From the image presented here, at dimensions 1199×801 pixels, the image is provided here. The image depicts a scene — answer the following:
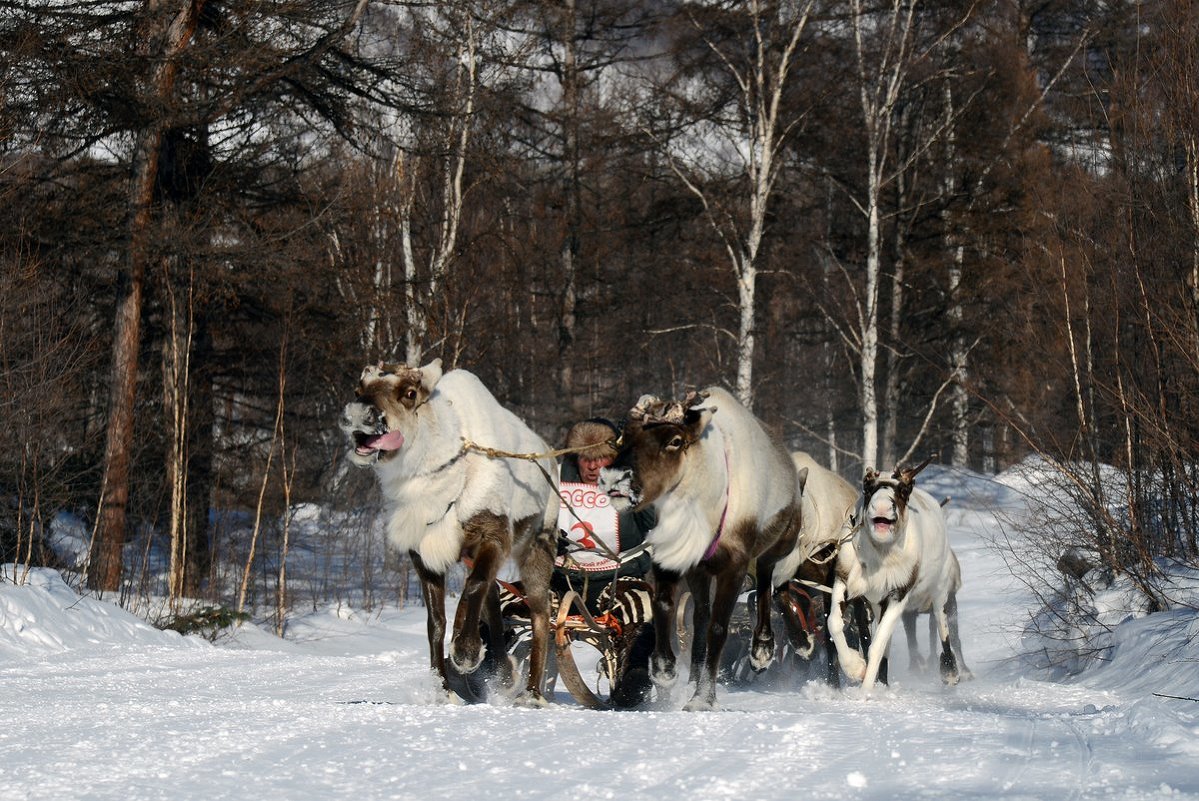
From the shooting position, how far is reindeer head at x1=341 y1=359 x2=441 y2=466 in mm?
6723

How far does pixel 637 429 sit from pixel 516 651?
1.71m

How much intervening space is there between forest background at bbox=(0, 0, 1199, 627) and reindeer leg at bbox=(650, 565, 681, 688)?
4421 mm

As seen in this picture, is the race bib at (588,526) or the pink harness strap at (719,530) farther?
the race bib at (588,526)

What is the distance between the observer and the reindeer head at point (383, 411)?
6723mm

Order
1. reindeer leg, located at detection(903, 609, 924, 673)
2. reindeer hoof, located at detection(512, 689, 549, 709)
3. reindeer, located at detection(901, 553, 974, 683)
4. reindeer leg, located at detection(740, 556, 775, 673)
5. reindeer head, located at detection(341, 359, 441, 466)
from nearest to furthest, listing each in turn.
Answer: reindeer head, located at detection(341, 359, 441, 466), reindeer hoof, located at detection(512, 689, 549, 709), reindeer leg, located at detection(740, 556, 775, 673), reindeer, located at detection(901, 553, 974, 683), reindeer leg, located at detection(903, 609, 924, 673)

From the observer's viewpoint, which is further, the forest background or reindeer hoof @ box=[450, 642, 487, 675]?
the forest background

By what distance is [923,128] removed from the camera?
2620cm

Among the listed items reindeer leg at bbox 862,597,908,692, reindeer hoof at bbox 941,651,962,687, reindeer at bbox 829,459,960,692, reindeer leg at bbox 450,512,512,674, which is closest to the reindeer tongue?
reindeer leg at bbox 450,512,512,674

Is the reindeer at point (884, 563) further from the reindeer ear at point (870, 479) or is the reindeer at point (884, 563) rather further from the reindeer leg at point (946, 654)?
the reindeer leg at point (946, 654)

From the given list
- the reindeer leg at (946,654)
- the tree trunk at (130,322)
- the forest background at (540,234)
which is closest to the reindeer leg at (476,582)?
the reindeer leg at (946,654)

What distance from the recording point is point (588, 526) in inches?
320

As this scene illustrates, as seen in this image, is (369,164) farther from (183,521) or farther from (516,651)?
(516,651)

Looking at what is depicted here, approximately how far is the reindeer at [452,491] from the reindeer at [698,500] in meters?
0.68

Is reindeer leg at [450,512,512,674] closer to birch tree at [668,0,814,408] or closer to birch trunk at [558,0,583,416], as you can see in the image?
birch tree at [668,0,814,408]
